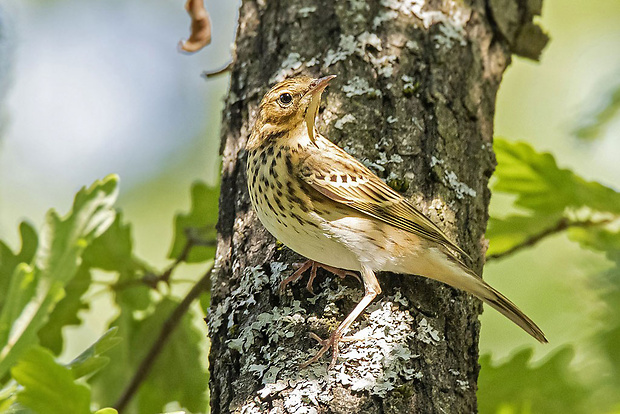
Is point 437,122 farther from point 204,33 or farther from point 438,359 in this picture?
point 204,33

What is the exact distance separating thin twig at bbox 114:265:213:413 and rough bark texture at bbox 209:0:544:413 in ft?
3.18

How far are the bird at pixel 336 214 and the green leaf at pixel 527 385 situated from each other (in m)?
0.62

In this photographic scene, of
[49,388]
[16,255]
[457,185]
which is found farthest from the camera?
[16,255]

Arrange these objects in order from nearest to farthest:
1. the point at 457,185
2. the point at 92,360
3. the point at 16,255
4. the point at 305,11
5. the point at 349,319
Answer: the point at 92,360, the point at 349,319, the point at 457,185, the point at 305,11, the point at 16,255

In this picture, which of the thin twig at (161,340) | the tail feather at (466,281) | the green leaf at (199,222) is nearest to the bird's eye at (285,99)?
the tail feather at (466,281)

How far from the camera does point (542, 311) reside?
22.3 ft

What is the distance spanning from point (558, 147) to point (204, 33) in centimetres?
630

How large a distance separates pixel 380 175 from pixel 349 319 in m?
0.71

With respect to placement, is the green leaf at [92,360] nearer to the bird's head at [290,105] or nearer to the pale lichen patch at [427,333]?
the pale lichen patch at [427,333]

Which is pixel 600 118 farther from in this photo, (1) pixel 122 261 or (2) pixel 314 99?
(1) pixel 122 261

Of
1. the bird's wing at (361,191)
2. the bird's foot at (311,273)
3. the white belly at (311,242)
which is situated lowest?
the bird's foot at (311,273)

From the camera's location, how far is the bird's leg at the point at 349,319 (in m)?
2.58

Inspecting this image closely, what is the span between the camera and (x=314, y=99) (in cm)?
324

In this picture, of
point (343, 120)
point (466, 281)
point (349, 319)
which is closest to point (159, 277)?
point (343, 120)
